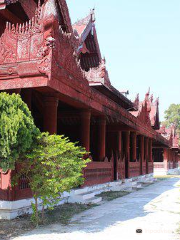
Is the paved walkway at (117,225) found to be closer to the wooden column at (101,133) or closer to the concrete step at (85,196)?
the concrete step at (85,196)

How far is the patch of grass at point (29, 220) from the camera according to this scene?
6639mm

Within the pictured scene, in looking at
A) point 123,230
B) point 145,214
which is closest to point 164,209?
point 145,214

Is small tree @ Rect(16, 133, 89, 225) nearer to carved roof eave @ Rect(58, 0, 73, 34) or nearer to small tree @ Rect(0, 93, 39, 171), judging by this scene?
small tree @ Rect(0, 93, 39, 171)

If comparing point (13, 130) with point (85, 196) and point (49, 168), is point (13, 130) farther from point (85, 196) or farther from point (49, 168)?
point (85, 196)

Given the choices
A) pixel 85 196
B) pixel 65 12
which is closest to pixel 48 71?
pixel 65 12

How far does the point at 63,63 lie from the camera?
27.9 ft

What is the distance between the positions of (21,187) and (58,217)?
117cm

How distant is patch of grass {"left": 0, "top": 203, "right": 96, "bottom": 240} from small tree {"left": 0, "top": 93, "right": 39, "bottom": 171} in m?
1.32

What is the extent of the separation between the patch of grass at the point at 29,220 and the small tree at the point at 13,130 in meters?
1.32

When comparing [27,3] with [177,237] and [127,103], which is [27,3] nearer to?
[177,237]

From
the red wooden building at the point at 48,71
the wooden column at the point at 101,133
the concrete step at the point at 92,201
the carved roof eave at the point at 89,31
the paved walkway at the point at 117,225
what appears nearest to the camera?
the paved walkway at the point at 117,225

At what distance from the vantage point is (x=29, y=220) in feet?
24.9

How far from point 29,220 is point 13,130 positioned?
2.57m

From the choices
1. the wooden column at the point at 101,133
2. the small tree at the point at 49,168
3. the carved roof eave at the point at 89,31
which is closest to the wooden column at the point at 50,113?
the small tree at the point at 49,168
